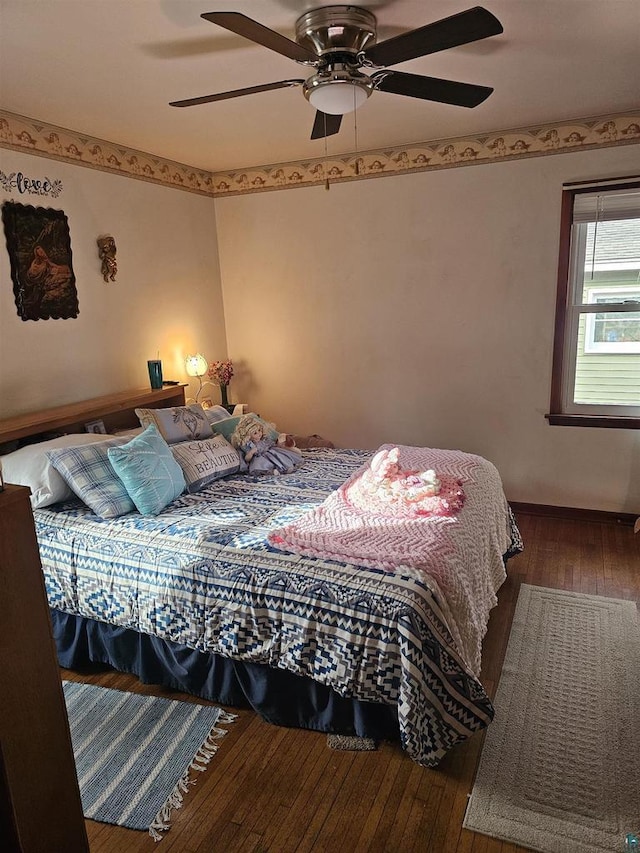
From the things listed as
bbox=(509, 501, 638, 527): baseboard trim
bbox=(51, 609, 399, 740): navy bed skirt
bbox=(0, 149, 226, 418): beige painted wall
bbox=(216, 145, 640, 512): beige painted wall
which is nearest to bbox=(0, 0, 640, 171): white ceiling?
bbox=(0, 149, 226, 418): beige painted wall

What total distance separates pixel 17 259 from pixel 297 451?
74.1 inches

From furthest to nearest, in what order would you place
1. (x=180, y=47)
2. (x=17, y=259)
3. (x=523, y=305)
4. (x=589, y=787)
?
(x=523, y=305)
(x=17, y=259)
(x=180, y=47)
(x=589, y=787)

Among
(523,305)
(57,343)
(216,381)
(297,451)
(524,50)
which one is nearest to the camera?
(524,50)

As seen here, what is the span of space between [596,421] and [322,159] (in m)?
2.71

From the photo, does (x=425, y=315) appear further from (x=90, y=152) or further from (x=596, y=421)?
(x=90, y=152)

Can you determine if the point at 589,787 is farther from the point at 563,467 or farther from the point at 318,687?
the point at 563,467

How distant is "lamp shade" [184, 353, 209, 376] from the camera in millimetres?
4145

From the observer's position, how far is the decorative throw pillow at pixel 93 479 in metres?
2.63

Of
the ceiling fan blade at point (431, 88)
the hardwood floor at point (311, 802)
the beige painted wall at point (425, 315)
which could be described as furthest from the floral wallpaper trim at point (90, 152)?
the hardwood floor at point (311, 802)

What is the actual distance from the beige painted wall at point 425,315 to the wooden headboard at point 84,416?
1172 mm

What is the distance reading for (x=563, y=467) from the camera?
395cm

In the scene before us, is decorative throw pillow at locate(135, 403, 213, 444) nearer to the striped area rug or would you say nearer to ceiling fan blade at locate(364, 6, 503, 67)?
the striped area rug

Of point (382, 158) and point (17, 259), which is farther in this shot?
point (382, 158)

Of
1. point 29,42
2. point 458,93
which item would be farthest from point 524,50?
point 29,42
